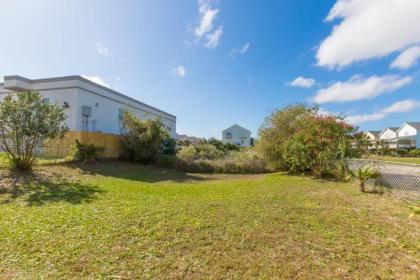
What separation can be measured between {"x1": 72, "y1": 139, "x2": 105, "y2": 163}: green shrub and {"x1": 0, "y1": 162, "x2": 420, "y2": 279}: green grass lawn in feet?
19.5

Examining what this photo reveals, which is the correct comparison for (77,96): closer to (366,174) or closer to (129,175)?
(129,175)

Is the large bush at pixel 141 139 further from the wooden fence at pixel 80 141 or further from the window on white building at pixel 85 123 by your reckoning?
the window on white building at pixel 85 123

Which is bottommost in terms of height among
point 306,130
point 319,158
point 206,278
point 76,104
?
point 206,278

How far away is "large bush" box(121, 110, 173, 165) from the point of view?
15148 mm

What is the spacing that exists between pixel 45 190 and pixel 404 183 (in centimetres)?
1101

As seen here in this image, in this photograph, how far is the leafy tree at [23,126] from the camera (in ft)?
29.2

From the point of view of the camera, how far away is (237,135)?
55219 millimetres

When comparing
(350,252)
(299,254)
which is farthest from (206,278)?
(350,252)

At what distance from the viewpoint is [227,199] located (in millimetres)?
6281

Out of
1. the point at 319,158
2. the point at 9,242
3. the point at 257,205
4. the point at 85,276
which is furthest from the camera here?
the point at 319,158

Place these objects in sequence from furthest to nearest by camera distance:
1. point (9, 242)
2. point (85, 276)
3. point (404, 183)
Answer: point (404, 183)
point (9, 242)
point (85, 276)

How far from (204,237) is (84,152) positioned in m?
11.2

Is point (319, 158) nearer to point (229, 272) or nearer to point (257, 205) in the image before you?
point (257, 205)

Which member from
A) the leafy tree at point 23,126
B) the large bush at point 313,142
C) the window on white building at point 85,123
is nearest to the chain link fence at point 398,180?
the large bush at point 313,142
